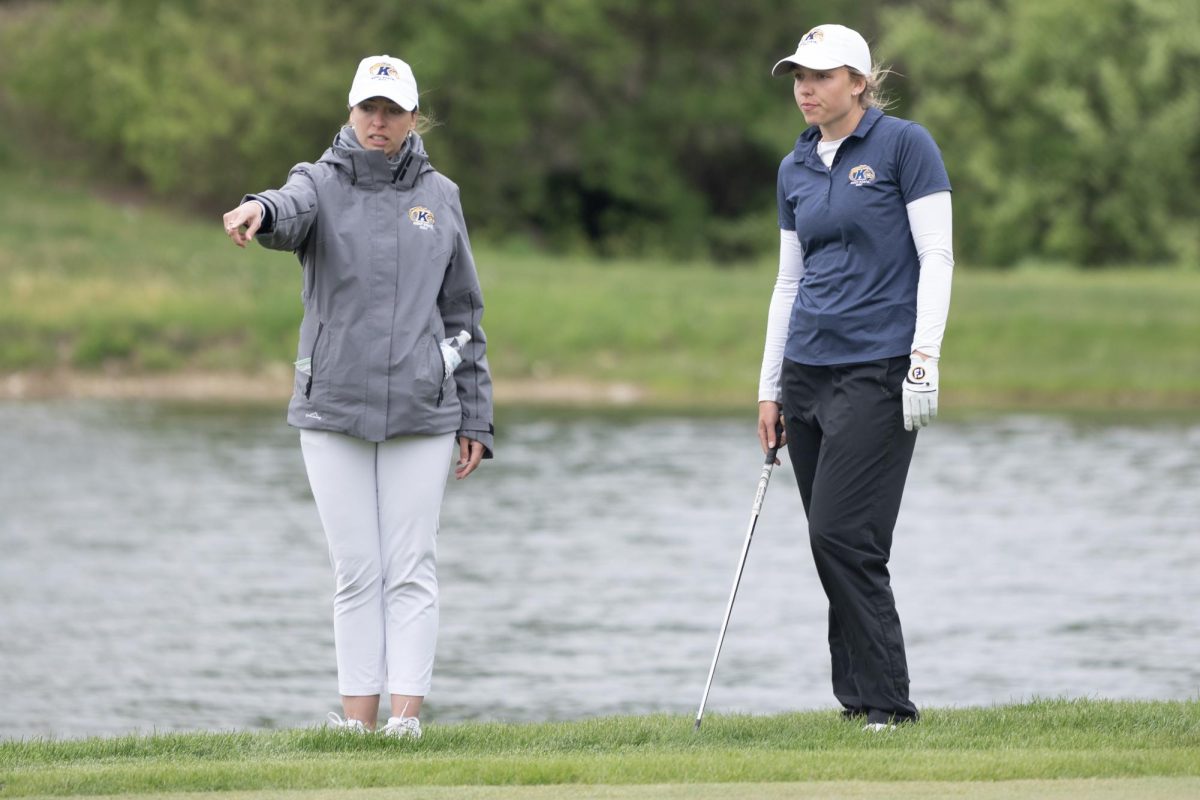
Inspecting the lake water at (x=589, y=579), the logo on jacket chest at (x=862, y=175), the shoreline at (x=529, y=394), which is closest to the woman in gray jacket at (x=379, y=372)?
the logo on jacket chest at (x=862, y=175)

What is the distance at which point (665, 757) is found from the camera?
7.07m

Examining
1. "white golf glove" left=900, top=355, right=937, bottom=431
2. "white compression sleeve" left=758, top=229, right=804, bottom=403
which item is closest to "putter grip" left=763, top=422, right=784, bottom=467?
"white compression sleeve" left=758, top=229, right=804, bottom=403

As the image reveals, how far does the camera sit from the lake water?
11.8 metres

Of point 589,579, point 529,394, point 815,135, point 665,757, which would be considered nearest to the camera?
point 665,757

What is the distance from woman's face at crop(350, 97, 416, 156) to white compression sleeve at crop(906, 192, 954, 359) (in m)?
1.83

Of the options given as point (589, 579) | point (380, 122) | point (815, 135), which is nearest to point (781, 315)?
point (815, 135)

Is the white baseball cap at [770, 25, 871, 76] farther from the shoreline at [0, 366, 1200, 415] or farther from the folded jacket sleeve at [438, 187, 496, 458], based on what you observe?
the shoreline at [0, 366, 1200, 415]

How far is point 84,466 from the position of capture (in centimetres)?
2445

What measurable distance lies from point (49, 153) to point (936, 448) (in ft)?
110

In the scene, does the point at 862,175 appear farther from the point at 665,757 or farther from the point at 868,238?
the point at 665,757

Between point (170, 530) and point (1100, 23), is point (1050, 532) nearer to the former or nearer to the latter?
point (170, 530)

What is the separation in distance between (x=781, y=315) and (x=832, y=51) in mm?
1043

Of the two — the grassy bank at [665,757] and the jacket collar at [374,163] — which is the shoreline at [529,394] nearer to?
the grassy bank at [665,757]

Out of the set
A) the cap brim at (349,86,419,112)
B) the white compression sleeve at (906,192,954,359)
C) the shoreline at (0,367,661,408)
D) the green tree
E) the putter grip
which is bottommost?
the shoreline at (0,367,661,408)
